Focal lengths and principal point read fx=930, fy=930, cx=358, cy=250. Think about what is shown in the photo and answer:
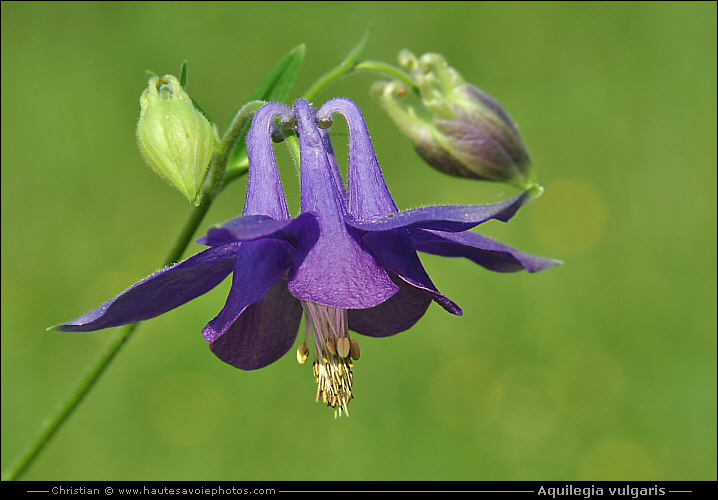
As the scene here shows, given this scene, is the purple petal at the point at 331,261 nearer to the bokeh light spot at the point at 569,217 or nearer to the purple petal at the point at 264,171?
the purple petal at the point at 264,171

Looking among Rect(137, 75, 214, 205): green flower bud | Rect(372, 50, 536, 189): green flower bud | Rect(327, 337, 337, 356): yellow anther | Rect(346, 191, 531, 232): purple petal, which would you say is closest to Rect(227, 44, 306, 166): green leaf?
Rect(372, 50, 536, 189): green flower bud

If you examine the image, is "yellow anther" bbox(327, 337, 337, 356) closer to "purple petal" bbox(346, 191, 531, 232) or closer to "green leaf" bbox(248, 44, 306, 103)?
"purple petal" bbox(346, 191, 531, 232)

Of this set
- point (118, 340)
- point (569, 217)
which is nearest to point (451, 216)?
point (118, 340)

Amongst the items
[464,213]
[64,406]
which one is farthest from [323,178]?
[64,406]

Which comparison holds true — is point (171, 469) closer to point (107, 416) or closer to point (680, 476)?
point (107, 416)

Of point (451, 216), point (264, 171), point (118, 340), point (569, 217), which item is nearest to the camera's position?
point (451, 216)

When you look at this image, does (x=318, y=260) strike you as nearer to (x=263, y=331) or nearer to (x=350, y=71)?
(x=263, y=331)

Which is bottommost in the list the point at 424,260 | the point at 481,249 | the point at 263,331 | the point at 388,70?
the point at 424,260
